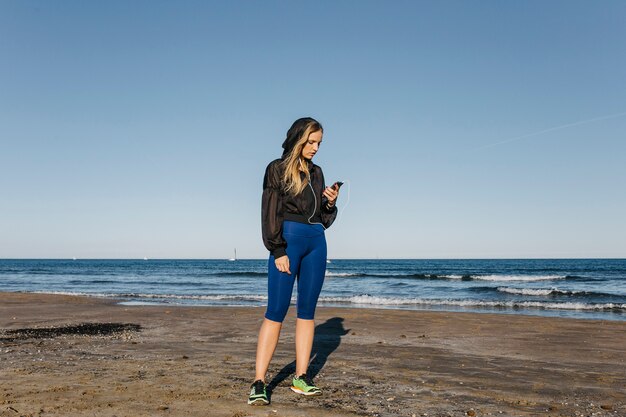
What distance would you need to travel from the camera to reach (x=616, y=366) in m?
5.79

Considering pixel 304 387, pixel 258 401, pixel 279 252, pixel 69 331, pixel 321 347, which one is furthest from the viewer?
pixel 69 331

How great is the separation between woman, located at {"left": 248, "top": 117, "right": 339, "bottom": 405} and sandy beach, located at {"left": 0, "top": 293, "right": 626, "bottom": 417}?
46 cm

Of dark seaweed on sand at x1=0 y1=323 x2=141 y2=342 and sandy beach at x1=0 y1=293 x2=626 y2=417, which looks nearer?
sandy beach at x1=0 y1=293 x2=626 y2=417

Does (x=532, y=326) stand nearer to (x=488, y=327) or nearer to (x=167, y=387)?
(x=488, y=327)

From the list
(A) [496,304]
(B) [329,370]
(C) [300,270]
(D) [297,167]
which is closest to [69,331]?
(B) [329,370]

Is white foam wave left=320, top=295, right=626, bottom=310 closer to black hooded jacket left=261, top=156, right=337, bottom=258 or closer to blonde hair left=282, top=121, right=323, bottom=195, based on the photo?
black hooded jacket left=261, top=156, right=337, bottom=258

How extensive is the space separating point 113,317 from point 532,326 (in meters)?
8.29

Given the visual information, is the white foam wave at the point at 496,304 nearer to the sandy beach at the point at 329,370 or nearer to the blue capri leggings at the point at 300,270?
the sandy beach at the point at 329,370

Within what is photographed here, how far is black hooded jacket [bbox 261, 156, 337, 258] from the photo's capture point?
3.82 m

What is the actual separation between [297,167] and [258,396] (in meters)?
1.63

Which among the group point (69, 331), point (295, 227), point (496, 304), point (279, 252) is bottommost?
point (496, 304)

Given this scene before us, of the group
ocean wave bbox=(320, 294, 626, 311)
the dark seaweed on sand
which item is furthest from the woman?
ocean wave bbox=(320, 294, 626, 311)

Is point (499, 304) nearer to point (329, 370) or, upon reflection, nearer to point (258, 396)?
point (329, 370)

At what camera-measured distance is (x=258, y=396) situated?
3701mm
